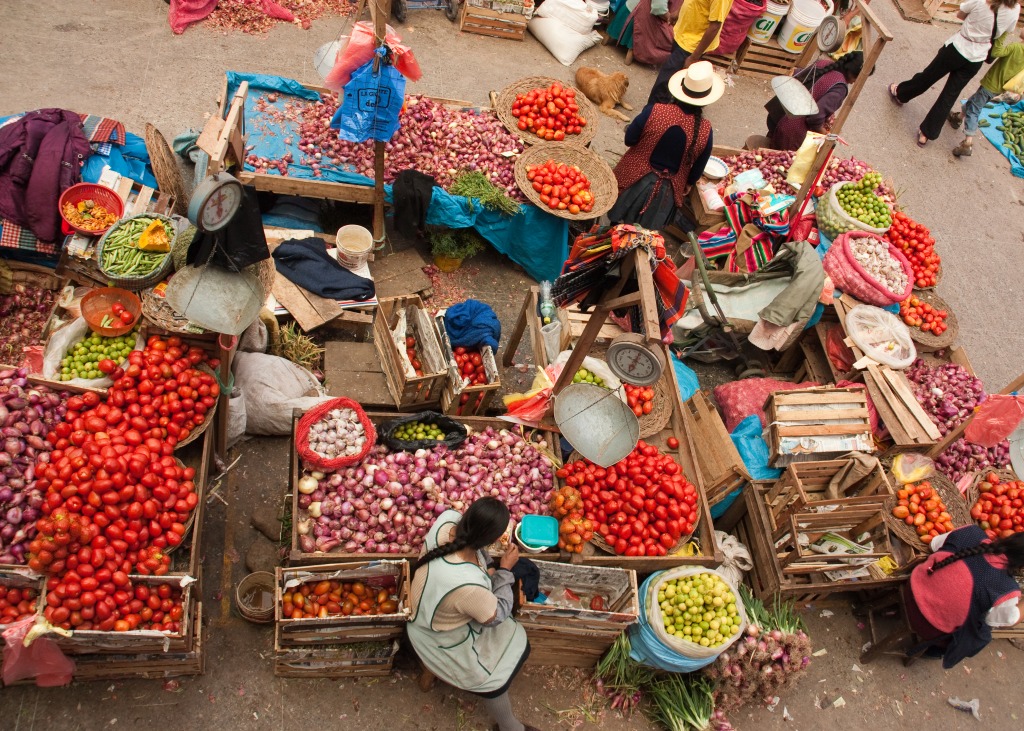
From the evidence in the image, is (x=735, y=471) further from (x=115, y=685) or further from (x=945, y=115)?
(x=945, y=115)

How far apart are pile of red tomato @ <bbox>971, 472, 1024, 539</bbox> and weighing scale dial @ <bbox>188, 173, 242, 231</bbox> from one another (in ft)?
18.7

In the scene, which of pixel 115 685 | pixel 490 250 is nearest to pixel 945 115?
pixel 490 250

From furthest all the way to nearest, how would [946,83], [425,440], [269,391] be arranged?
[946,83]
[269,391]
[425,440]

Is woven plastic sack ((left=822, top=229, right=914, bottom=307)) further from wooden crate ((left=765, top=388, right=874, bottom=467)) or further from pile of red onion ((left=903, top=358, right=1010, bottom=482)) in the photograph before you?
wooden crate ((left=765, top=388, right=874, bottom=467))

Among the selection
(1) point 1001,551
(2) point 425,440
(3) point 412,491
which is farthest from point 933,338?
(3) point 412,491

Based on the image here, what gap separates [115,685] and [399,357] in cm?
264

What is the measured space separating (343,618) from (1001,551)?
4022 millimetres

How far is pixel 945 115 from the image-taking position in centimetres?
970

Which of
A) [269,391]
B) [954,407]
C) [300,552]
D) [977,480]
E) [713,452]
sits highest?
[954,407]

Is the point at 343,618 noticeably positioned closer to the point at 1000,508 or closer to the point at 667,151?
the point at 667,151

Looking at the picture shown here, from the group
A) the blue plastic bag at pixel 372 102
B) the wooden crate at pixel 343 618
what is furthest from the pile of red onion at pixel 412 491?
the blue plastic bag at pixel 372 102

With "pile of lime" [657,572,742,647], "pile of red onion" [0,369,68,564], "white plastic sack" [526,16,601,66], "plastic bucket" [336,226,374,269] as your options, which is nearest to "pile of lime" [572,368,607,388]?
"pile of lime" [657,572,742,647]

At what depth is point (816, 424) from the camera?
5.52 m

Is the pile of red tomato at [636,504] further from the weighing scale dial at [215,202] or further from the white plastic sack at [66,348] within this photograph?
the white plastic sack at [66,348]
